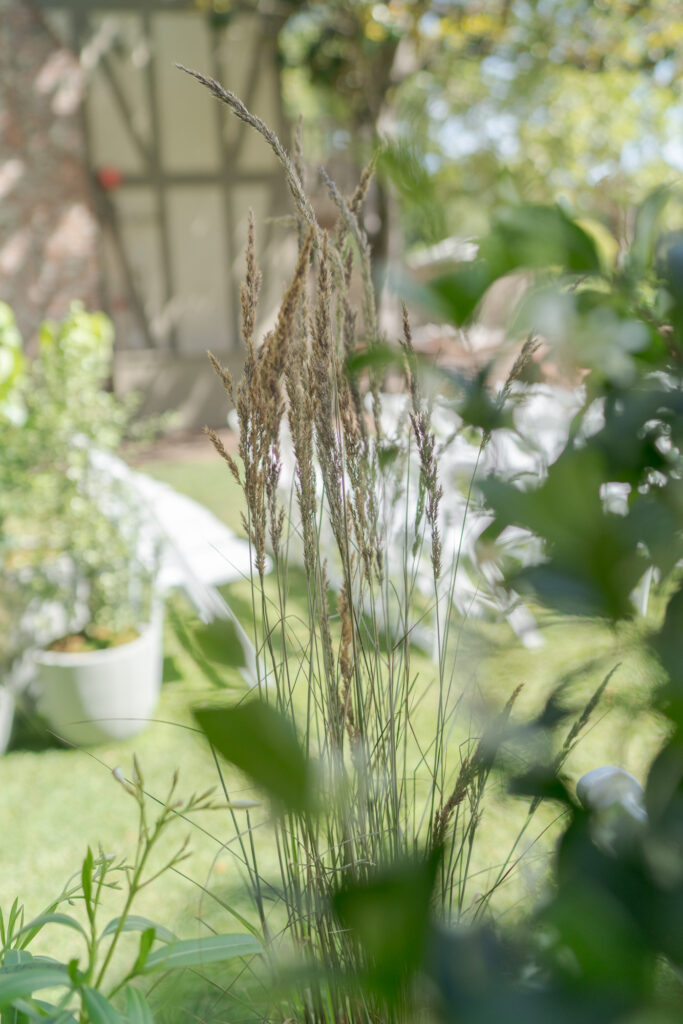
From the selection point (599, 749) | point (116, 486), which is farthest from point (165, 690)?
point (599, 749)

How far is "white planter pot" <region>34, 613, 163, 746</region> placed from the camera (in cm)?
265

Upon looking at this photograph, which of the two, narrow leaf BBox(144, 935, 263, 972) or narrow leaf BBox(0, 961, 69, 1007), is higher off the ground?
narrow leaf BBox(0, 961, 69, 1007)

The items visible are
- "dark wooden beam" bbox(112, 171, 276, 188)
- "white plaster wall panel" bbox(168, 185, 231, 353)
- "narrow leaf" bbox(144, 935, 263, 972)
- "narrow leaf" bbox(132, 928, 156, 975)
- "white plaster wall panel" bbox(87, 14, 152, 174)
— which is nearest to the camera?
"narrow leaf" bbox(132, 928, 156, 975)

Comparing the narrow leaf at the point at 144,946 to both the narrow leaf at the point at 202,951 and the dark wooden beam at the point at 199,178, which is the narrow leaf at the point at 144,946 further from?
the dark wooden beam at the point at 199,178

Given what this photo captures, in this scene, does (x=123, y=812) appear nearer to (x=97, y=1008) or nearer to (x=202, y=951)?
(x=202, y=951)

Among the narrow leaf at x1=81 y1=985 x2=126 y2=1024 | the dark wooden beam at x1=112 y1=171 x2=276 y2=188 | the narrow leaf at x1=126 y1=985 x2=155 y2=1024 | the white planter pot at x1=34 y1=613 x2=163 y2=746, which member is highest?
the dark wooden beam at x1=112 y1=171 x2=276 y2=188

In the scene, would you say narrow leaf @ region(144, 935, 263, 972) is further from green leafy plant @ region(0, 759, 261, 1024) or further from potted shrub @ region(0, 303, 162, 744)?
potted shrub @ region(0, 303, 162, 744)

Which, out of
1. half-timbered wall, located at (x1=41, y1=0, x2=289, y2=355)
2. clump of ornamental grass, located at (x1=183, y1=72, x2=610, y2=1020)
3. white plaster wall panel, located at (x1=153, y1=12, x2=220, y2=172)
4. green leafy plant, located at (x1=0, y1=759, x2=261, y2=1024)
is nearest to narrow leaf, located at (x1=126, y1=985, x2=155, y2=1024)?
green leafy plant, located at (x1=0, y1=759, x2=261, y2=1024)

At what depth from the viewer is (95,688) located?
2670mm

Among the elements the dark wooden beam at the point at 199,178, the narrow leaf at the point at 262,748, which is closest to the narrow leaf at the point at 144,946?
the narrow leaf at the point at 262,748

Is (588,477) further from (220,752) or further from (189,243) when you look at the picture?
(189,243)

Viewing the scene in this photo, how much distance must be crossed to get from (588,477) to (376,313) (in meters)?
0.67

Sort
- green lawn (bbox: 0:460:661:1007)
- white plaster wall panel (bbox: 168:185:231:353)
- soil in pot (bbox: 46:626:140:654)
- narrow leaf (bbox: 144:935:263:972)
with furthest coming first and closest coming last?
white plaster wall panel (bbox: 168:185:231:353) → soil in pot (bbox: 46:626:140:654) → green lawn (bbox: 0:460:661:1007) → narrow leaf (bbox: 144:935:263:972)

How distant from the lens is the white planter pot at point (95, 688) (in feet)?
8.71
